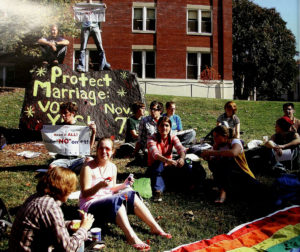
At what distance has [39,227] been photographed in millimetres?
2207

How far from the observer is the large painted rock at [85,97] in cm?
769

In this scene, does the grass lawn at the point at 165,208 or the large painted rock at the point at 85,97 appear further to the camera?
the large painted rock at the point at 85,97

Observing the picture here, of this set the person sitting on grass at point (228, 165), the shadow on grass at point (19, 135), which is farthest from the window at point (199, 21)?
the person sitting on grass at point (228, 165)

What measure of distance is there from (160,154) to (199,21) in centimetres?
1868

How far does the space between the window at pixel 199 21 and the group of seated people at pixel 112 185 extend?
52.4 ft

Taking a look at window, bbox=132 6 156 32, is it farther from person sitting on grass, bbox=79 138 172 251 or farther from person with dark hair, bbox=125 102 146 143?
person sitting on grass, bbox=79 138 172 251

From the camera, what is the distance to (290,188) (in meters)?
4.17

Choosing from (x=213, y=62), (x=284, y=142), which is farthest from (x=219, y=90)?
(x=284, y=142)

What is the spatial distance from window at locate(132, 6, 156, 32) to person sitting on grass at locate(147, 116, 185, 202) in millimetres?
17454

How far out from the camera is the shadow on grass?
7881mm

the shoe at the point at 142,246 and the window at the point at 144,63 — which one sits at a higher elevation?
the window at the point at 144,63

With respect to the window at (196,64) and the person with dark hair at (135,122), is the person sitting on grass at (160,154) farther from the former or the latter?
the window at (196,64)

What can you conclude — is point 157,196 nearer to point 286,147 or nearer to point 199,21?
point 286,147

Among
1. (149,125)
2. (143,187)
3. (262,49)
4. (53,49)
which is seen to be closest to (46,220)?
(143,187)
